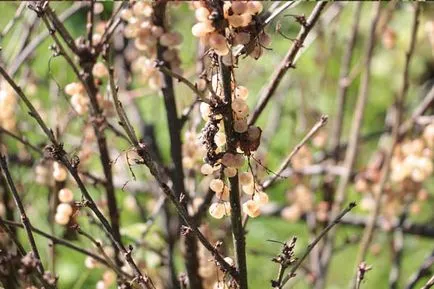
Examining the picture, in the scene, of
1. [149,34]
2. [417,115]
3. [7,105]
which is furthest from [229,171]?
[417,115]

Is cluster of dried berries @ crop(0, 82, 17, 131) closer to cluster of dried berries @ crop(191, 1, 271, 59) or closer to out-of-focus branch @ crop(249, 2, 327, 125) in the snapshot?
out-of-focus branch @ crop(249, 2, 327, 125)

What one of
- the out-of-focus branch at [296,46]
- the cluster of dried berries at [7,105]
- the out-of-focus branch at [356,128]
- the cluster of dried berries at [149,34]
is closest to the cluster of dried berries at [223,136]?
the out-of-focus branch at [296,46]

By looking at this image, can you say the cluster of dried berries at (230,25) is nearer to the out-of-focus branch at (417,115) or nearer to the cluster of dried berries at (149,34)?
the cluster of dried berries at (149,34)

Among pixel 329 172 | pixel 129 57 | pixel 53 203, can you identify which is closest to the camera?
pixel 53 203

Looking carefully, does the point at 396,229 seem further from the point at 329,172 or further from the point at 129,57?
the point at 129,57

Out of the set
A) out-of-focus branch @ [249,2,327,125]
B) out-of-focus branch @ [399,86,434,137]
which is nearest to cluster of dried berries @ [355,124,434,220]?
out-of-focus branch @ [399,86,434,137]

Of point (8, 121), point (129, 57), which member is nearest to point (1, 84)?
point (8, 121)
